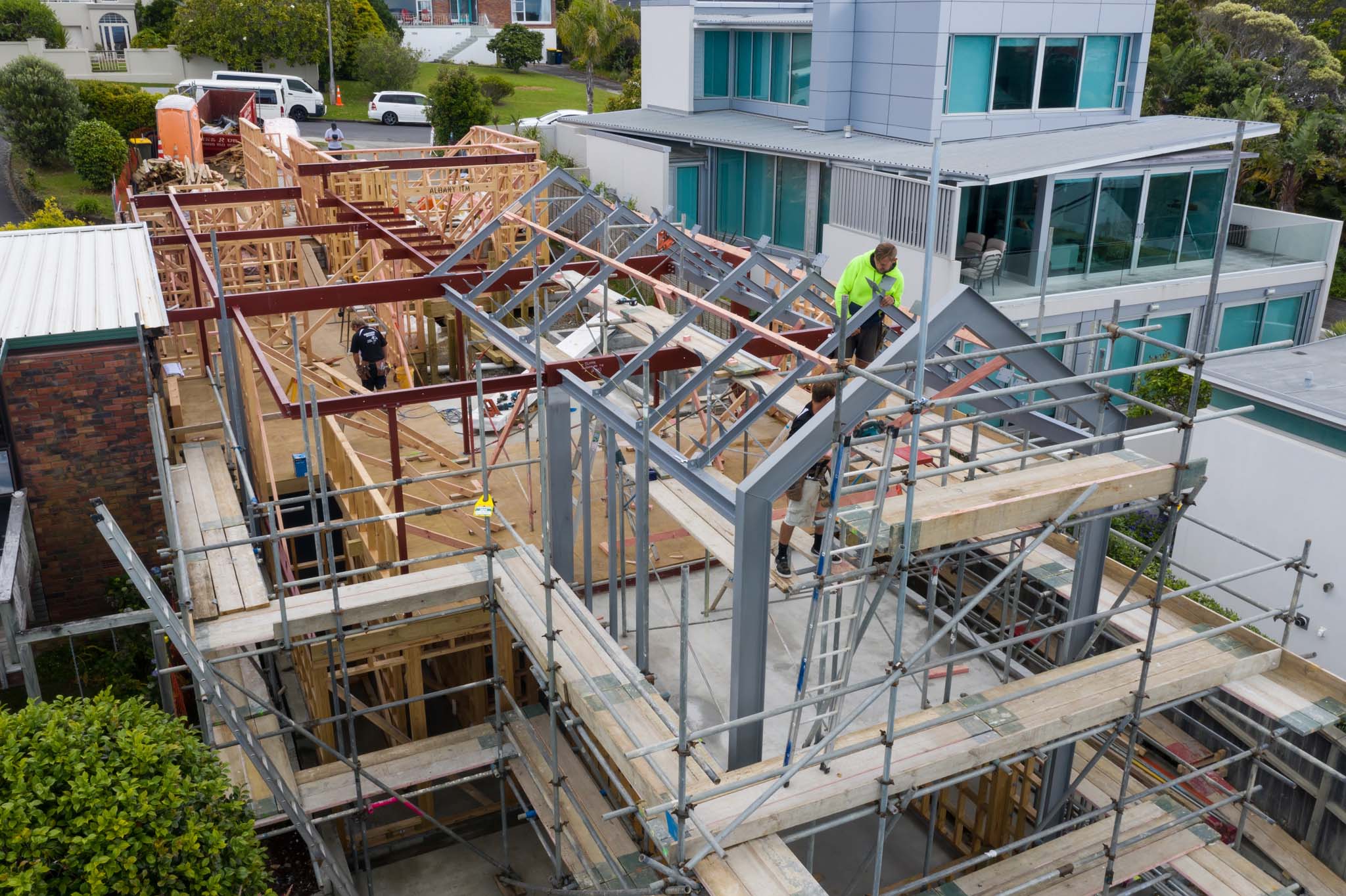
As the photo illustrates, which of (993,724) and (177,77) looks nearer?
(993,724)

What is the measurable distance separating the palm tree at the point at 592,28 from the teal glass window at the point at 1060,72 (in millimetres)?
28503

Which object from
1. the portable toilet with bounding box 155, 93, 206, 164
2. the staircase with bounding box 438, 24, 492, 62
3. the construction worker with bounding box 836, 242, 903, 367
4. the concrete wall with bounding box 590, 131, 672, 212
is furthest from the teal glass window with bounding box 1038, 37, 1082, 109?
the staircase with bounding box 438, 24, 492, 62

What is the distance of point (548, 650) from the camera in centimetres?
884

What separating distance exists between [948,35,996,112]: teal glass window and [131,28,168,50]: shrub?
46708 mm

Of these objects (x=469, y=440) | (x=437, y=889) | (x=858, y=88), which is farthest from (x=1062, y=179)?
(x=437, y=889)

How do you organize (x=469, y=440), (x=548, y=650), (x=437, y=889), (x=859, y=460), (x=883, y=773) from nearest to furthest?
(x=883, y=773)
(x=548, y=650)
(x=437, y=889)
(x=859, y=460)
(x=469, y=440)

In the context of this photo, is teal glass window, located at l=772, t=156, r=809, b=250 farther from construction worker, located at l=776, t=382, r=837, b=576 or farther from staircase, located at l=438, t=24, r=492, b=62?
staircase, located at l=438, t=24, r=492, b=62

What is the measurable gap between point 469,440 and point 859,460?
5376 mm

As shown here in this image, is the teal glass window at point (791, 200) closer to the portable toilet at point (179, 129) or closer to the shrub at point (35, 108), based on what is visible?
the portable toilet at point (179, 129)

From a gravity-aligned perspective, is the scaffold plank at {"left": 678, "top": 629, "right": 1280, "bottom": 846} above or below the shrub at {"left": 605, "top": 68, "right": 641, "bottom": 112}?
below

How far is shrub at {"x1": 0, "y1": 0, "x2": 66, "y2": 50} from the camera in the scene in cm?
5334

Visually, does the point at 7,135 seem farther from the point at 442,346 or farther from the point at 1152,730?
the point at 1152,730

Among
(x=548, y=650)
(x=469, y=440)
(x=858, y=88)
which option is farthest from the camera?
(x=858, y=88)

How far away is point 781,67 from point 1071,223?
36.5ft
